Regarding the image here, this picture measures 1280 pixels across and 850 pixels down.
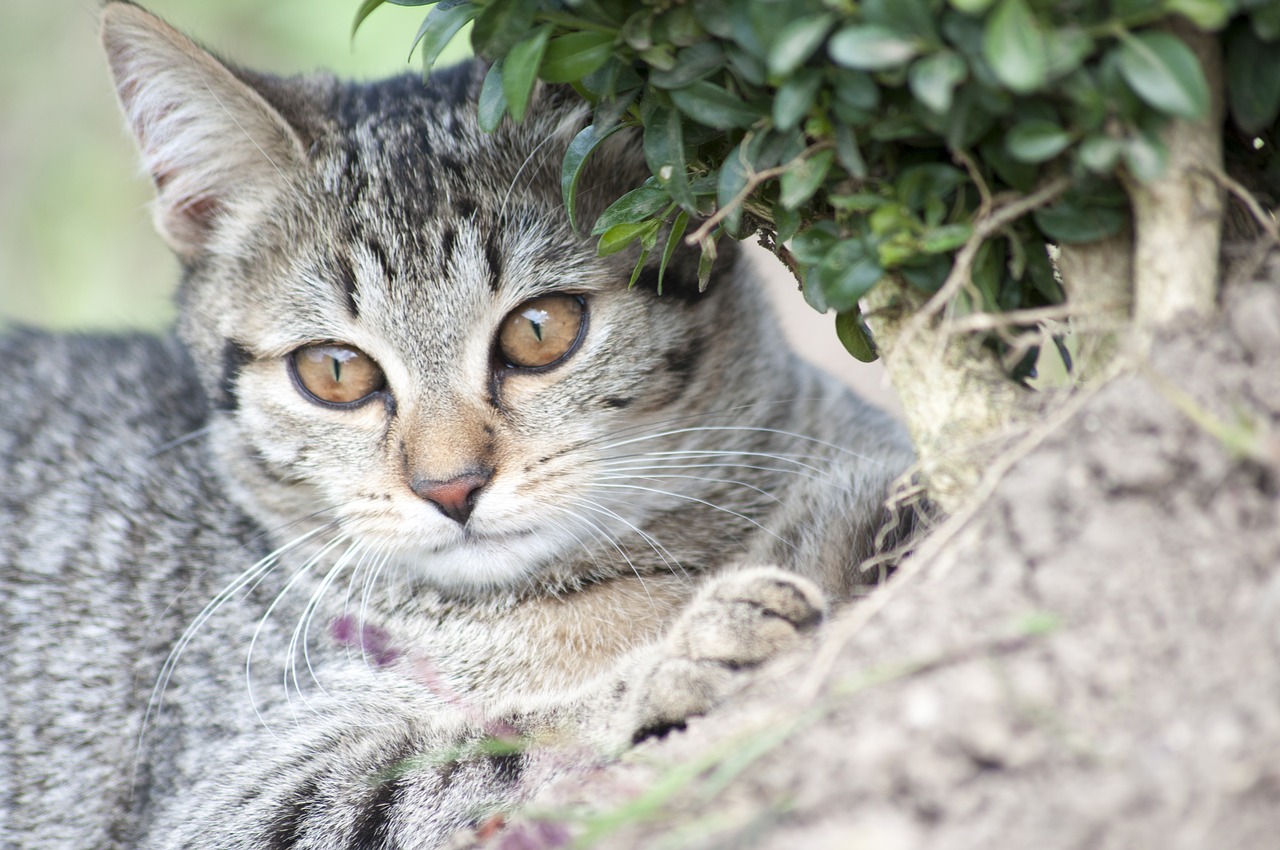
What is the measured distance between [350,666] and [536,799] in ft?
2.27

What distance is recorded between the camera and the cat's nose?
6.05 ft

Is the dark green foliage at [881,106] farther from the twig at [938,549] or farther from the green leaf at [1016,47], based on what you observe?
the twig at [938,549]

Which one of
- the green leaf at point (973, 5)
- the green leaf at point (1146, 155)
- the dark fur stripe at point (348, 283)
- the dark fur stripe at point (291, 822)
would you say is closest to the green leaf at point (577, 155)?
the dark fur stripe at point (348, 283)

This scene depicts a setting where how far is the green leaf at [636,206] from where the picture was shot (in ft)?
5.49

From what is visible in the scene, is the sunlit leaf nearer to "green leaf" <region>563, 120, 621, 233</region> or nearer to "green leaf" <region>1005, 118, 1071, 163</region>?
"green leaf" <region>563, 120, 621, 233</region>

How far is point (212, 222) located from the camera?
2346 mm

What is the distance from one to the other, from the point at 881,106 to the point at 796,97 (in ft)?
0.42

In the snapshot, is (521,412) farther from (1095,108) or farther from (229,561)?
(1095,108)

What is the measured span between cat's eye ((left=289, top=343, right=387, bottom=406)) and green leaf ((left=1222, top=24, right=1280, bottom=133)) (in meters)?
1.43

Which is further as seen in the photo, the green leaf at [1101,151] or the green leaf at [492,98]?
the green leaf at [492,98]

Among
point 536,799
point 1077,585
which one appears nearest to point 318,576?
point 536,799

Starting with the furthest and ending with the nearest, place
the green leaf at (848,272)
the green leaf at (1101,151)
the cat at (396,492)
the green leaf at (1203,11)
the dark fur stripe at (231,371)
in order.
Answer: the dark fur stripe at (231,371)
the cat at (396,492)
the green leaf at (848,272)
the green leaf at (1101,151)
the green leaf at (1203,11)

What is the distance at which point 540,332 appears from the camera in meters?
→ 2.03

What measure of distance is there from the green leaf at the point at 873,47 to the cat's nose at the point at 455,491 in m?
0.94
